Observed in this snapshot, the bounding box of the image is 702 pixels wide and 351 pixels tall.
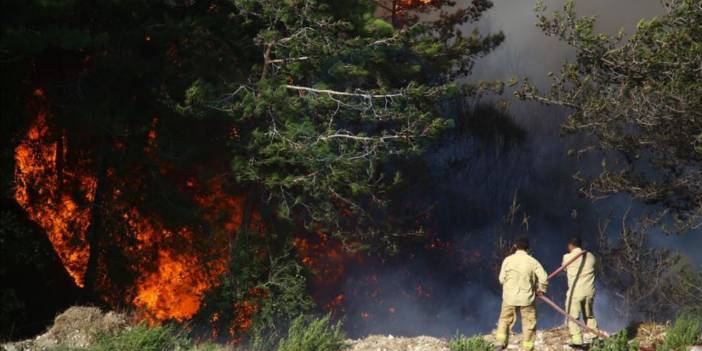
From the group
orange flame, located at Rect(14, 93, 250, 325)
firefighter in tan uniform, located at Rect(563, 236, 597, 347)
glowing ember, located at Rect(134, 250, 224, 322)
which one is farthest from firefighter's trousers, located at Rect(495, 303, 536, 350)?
glowing ember, located at Rect(134, 250, 224, 322)

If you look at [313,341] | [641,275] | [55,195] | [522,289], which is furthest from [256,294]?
[641,275]

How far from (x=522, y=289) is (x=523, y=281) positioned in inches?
4.7

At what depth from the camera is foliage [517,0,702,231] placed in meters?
13.8

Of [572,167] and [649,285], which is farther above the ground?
[572,167]

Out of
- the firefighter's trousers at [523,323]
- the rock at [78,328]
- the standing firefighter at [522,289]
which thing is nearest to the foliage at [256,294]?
the rock at [78,328]

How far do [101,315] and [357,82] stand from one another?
1281cm

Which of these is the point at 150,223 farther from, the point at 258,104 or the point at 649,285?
the point at 649,285

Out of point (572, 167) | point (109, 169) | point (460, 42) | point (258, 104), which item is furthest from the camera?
point (572, 167)

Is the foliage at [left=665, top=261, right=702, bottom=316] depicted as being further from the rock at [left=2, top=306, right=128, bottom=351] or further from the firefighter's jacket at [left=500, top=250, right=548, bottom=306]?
the rock at [left=2, top=306, right=128, bottom=351]

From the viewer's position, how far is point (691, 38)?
45.9 ft

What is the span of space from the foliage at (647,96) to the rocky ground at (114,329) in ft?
11.0

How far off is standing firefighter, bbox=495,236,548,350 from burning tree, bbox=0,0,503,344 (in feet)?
18.1

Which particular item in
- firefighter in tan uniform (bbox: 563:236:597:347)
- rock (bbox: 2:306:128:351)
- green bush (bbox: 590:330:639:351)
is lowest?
rock (bbox: 2:306:128:351)

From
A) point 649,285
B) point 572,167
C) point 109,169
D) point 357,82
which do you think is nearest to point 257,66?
point 109,169
